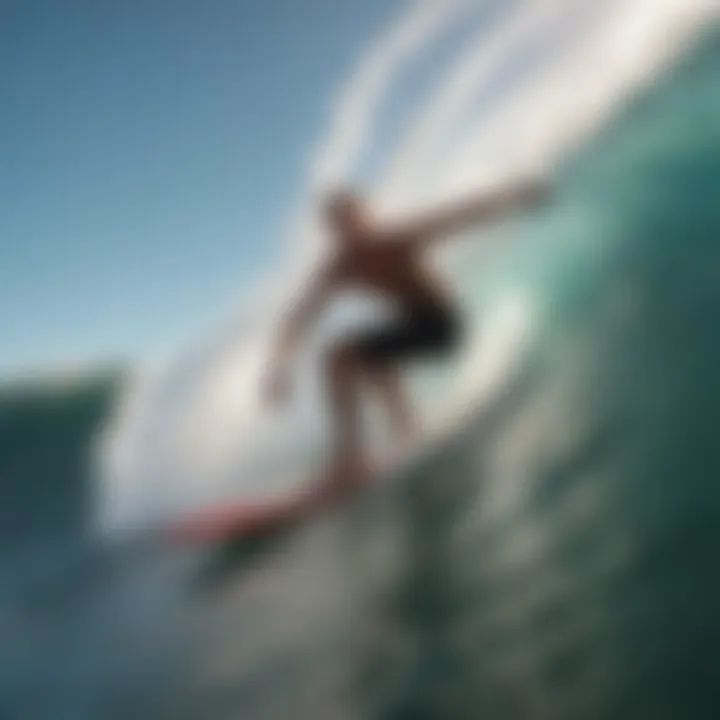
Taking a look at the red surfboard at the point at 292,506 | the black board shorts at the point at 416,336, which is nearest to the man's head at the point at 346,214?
the black board shorts at the point at 416,336

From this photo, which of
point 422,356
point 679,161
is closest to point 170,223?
point 422,356

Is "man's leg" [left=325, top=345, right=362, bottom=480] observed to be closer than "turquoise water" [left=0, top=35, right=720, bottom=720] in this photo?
No

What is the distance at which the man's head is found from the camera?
1.35 meters

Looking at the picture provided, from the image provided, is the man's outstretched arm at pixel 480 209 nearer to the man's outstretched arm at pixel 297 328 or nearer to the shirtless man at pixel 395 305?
the shirtless man at pixel 395 305

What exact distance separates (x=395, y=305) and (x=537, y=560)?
13.0 inches

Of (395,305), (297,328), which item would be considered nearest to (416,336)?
(395,305)

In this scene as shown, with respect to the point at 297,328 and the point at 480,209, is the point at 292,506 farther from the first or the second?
the point at 480,209

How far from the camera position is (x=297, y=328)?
1.36 m

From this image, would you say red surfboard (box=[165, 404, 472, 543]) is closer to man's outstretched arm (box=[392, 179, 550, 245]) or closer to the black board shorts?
the black board shorts

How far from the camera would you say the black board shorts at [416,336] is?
4.24 feet

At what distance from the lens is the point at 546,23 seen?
136 centimetres

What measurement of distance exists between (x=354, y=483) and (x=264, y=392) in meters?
0.16

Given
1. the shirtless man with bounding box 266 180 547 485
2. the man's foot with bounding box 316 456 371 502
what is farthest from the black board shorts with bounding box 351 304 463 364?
the man's foot with bounding box 316 456 371 502

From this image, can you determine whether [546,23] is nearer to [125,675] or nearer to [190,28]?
[190,28]
